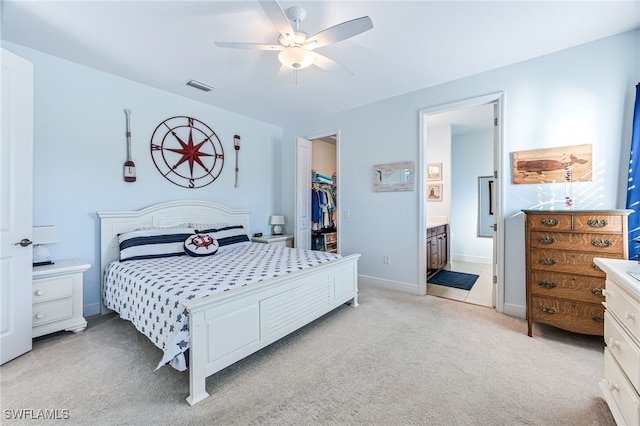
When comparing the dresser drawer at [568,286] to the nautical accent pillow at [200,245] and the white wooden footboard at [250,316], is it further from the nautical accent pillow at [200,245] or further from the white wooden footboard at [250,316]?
the nautical accent pillow at [200,245]

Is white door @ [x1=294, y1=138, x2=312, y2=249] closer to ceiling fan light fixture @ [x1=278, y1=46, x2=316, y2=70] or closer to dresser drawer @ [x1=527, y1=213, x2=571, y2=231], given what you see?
ceiling fan light fixture @ [x1=278, y1=46, x2=316, y2=70]

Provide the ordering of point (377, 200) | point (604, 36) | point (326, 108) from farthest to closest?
point (326, 108) < point (377, 200) < point (604, 36)

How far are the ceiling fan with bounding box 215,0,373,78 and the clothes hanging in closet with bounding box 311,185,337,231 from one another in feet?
9.43

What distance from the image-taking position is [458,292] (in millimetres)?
3625

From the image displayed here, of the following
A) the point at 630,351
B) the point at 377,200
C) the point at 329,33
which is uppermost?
the point at 329,33

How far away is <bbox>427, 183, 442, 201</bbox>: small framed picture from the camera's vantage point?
5.35m

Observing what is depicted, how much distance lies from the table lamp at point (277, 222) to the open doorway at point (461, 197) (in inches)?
98.6

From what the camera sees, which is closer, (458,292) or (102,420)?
(102,420)

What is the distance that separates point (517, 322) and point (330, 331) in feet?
6.23

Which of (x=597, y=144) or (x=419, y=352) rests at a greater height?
(x=597, y=144)

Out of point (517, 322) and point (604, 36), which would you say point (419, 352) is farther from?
point (604, 36)

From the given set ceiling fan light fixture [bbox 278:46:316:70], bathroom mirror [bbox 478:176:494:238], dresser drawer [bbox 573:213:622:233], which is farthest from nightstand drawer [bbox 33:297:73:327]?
bathroom mirror [bbox 478:176:494:238]

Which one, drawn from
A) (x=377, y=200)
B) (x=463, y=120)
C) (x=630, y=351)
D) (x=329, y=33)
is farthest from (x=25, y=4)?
(x=463, y=120)

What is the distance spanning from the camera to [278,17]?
1.78 m
